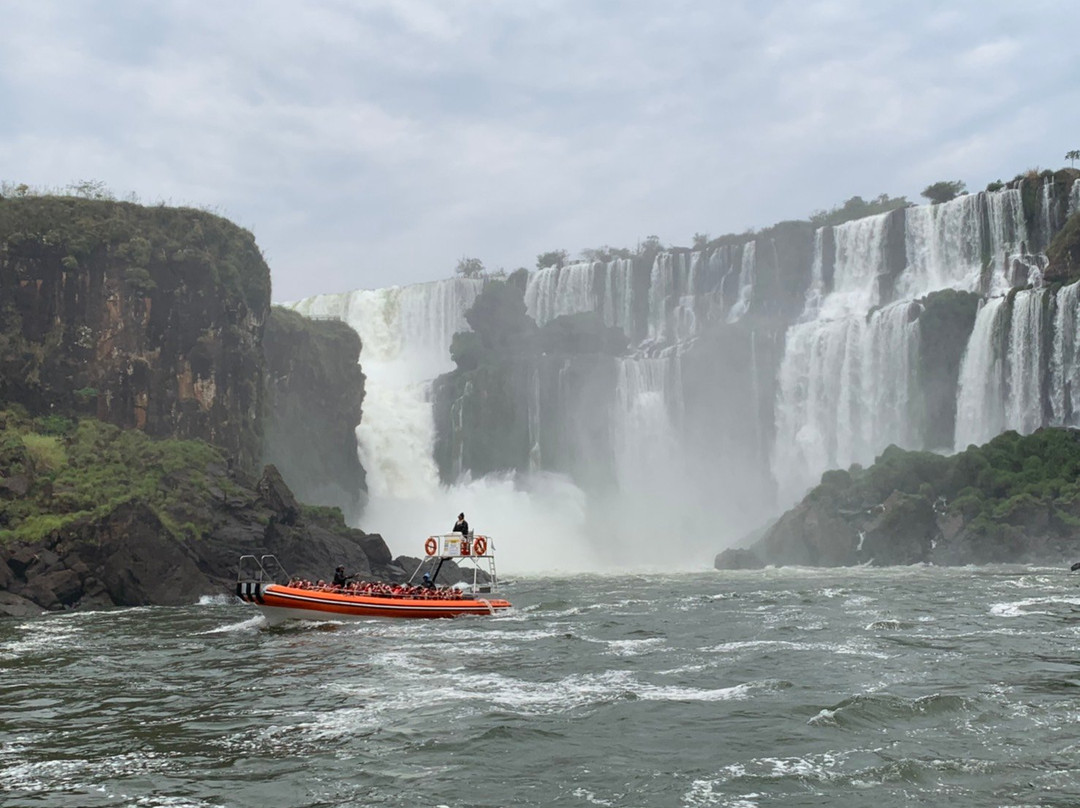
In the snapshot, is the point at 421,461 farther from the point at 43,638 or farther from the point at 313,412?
the point at 43,638

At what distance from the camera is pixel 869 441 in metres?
67.4

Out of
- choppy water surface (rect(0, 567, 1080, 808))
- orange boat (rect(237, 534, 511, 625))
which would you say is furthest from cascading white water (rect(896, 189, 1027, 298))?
orange boat (rect(237, 534, 511, 625))

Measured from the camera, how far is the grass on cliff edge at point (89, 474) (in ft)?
138

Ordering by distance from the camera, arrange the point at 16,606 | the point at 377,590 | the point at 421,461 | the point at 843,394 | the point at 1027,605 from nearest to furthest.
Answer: the point at 1027,605 → the point at 377,590 → the point at 16,606 → the point at 843,394 → the point at 421,461

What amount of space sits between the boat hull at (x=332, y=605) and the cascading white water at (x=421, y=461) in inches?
1238

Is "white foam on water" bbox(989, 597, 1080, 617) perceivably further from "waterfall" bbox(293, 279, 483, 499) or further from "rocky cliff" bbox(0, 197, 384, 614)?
"waterfall" bbox(293, 279, 483, 499)

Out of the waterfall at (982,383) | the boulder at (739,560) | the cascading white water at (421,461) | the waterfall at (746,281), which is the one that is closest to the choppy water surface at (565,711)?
the boulder at (739,560)

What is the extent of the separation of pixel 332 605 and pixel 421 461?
49042mm

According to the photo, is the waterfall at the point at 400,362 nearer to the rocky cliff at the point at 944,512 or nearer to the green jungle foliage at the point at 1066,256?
the rocky cliff at the point at 944,512

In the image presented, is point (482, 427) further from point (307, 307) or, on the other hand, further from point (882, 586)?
point (882, 586)

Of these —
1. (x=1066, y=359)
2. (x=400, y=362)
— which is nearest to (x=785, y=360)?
(x=1066, y=359)

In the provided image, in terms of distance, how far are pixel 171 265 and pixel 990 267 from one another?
50.2 metres

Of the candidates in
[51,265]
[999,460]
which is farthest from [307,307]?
[999,460]

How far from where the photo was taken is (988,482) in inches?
2124
